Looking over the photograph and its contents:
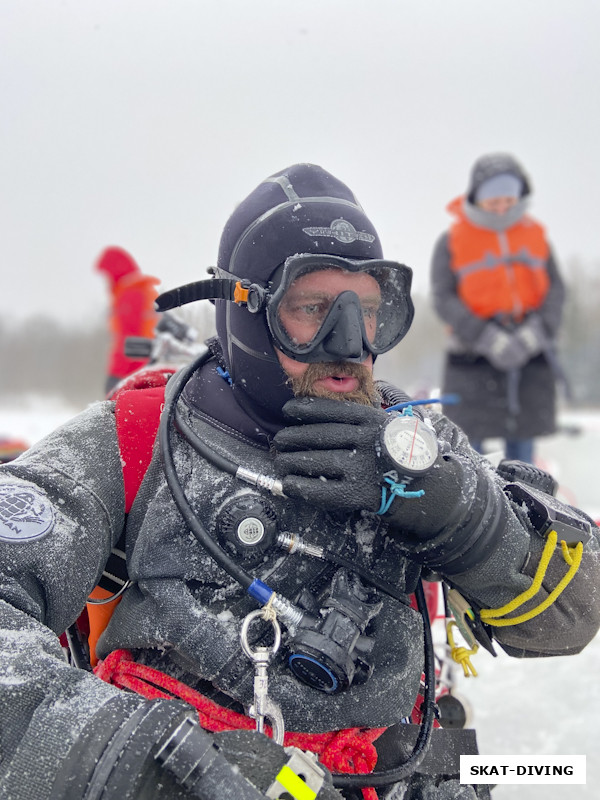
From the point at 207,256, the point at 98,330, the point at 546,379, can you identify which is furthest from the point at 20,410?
the point at 207,256

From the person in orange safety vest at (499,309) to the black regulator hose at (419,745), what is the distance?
3333 mm

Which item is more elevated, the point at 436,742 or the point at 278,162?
the point at 278,162

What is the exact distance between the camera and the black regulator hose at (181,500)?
5.12 feet

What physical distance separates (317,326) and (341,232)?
0.79 ft

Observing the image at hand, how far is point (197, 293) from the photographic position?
1.92m

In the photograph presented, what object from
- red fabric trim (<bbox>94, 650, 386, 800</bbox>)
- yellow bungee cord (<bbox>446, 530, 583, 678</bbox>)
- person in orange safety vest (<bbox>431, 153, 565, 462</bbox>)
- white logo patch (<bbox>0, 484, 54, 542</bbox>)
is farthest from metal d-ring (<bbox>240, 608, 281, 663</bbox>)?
person in orange safety vest (<bbox>431, 153, 565, 462</bbox>)

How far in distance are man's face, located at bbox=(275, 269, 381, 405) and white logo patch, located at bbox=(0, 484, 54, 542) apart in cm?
63

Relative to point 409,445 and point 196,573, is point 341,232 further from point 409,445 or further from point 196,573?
point 196,573

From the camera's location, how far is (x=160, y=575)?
162cm

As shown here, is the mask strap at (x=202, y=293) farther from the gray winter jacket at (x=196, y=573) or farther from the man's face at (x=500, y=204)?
the man's face at (x=500, y=204)

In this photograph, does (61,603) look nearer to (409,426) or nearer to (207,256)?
(409,426)

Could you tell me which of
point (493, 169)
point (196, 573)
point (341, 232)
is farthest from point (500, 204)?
point (196, 573)

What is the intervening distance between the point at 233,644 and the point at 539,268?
4161 mm

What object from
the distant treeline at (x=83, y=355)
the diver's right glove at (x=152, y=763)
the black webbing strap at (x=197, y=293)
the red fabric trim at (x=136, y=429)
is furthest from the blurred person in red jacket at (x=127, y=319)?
the distant treeline at (x=83, y=355)
